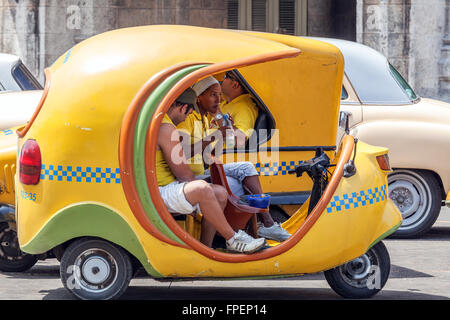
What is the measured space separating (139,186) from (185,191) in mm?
296

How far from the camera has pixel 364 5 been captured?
17.5 m

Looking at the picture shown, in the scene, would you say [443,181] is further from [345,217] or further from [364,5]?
[364,5]

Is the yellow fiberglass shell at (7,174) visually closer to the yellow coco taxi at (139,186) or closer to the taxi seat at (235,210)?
the yellow coco taxi at (139,186)

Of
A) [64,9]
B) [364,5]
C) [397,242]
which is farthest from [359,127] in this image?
[64,9]

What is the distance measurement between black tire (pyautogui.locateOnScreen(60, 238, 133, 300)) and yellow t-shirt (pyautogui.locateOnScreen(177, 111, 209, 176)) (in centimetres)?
78

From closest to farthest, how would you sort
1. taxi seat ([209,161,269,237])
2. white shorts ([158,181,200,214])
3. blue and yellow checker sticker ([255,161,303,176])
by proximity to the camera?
1. white shorts ([158,181,200,214])
2. taxi seat ([209,161,269,237])
3. blue and yellow checker sticker ([255,161,303,176])

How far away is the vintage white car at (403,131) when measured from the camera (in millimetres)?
9977

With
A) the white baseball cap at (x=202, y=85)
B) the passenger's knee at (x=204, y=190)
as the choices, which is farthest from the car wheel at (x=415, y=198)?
the passenger's knee at (x=204, y=190)

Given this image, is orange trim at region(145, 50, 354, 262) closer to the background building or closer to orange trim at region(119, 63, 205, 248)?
orange trim at region(119, 63, 205, 248)

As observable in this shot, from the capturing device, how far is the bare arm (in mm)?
6438

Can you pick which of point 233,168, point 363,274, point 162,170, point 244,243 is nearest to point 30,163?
point 162,170

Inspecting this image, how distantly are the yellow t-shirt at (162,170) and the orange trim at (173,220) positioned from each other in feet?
0.76

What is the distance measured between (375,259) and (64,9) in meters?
12.3

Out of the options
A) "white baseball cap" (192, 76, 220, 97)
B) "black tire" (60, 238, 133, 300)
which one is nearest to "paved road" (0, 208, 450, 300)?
"black tire" (60, 238, 133, 300)
